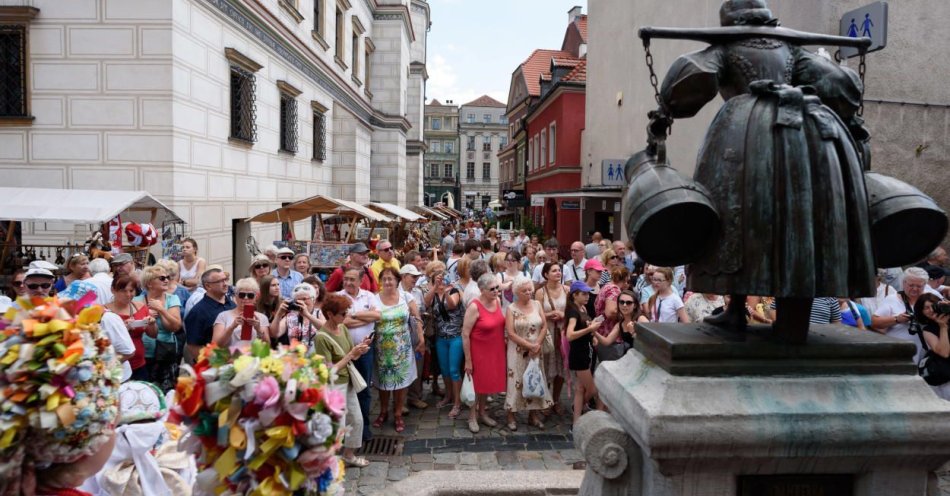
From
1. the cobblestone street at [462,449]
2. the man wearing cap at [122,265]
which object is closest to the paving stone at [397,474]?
the cobblestone street at [462,449]

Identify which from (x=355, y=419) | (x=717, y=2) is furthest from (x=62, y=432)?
(x=717, y=2)

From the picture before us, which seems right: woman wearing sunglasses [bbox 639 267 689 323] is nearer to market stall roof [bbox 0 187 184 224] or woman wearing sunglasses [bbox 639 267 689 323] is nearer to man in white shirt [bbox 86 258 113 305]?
man in white shirt [bbox 86 258 113 305]

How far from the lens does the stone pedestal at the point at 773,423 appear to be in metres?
2.80

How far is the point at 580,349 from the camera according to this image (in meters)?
6.99

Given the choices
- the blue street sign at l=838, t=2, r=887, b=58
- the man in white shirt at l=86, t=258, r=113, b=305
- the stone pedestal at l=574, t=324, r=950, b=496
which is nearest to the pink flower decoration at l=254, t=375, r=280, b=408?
the stone pedestal at l=574, t=324, r=950, b=496

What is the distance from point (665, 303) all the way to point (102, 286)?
19.6 ft

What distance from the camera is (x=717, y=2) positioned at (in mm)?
13172

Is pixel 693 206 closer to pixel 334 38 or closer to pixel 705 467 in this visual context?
pixel 705 467

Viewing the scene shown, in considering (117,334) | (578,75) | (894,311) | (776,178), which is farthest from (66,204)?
(578,75)

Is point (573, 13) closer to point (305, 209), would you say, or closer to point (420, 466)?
point (305, 209)

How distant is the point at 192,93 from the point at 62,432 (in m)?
9.53

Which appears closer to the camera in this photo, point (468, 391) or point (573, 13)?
point (468, 391)

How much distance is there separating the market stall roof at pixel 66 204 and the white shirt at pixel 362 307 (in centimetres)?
361

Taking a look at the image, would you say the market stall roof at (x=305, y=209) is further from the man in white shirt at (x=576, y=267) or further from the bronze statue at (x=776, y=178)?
the bronze statue at (x=776, y=178)
